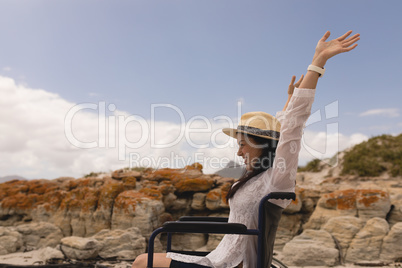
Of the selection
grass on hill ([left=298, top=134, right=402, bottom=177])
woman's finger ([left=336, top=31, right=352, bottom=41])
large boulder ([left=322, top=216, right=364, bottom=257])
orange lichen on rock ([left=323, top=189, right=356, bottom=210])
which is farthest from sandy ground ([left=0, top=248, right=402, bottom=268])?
grass on hill ([left=298, top=134, right=402, bottom=177])

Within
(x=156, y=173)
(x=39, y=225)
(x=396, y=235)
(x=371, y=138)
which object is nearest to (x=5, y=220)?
(x=39, y=225)

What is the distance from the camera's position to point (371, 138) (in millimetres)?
19172

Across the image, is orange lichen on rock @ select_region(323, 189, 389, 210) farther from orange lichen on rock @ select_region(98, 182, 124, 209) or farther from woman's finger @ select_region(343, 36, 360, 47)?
woman's finger @ select_region(343, 36, 360, 47)

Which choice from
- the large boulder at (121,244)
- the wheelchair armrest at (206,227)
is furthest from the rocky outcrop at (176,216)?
the wheelchair armrest at (206,227)

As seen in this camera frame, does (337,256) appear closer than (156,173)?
Yes

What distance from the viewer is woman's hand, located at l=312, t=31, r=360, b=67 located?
1.79m

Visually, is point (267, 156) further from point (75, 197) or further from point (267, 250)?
point (75, 197)

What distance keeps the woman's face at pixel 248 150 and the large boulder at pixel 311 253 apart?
4790 millimetres

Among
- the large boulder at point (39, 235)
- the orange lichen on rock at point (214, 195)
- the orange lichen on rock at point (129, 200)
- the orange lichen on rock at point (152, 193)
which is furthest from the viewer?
the orange lichen on rock at point (214, 195)

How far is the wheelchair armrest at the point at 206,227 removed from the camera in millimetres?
1639

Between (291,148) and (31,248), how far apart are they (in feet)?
26.6

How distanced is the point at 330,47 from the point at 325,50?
48 mm

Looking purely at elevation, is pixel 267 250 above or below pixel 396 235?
above

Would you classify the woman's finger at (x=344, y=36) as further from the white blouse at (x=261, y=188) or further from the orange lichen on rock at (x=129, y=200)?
the orange lichen on rock at (x=129, y=200)
